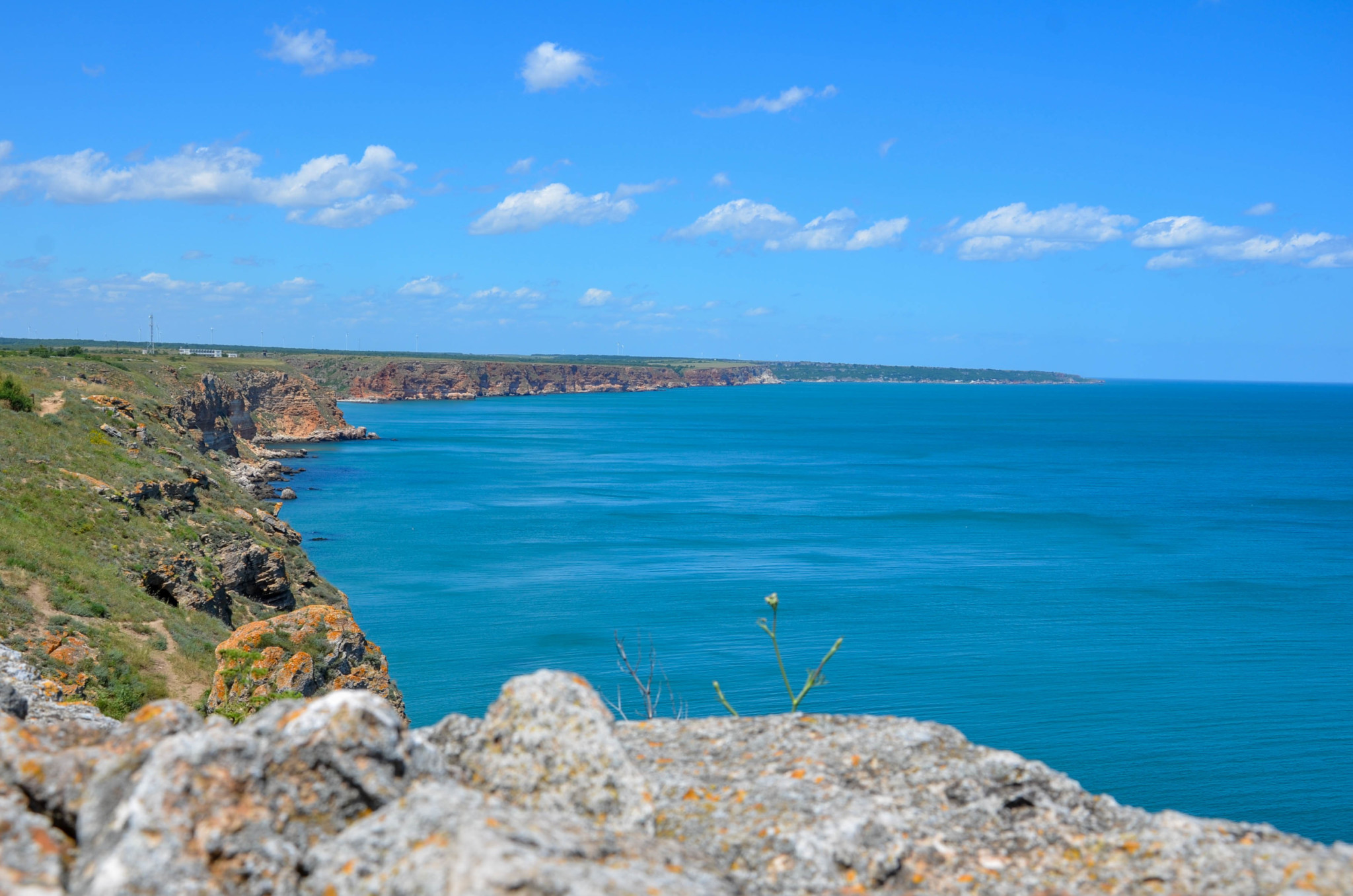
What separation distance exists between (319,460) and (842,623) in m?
80.1

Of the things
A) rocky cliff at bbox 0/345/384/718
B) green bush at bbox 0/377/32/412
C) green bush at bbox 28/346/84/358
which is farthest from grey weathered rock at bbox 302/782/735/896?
green bush at bbox 28/346/84/358

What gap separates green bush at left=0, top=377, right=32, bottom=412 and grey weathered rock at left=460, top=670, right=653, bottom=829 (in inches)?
1616

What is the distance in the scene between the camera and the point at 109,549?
26734 mm

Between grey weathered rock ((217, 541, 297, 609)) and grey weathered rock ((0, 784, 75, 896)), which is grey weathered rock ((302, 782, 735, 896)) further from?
grey weathered rock ((217, 541, 297, 609))

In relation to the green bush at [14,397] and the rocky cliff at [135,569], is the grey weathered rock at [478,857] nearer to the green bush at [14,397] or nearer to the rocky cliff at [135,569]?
the rocky cliff at [135,569]

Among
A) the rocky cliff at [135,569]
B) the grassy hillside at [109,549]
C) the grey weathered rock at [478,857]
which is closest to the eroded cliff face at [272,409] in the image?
the rocky cliff at [135,569]

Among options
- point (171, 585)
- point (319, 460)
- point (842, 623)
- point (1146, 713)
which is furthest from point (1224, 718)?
point (319, 460)

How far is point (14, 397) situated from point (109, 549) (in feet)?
54.2

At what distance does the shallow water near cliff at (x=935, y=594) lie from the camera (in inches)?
1353

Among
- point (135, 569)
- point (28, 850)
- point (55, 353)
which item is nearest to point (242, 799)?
point (28, 850)

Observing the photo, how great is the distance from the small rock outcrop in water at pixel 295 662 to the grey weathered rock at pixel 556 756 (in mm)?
15359

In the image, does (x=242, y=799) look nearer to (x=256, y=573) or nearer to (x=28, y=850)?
(x=28, y=850)

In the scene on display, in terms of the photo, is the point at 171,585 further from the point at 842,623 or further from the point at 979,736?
the point at 842,623

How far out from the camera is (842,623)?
46.1 metres
